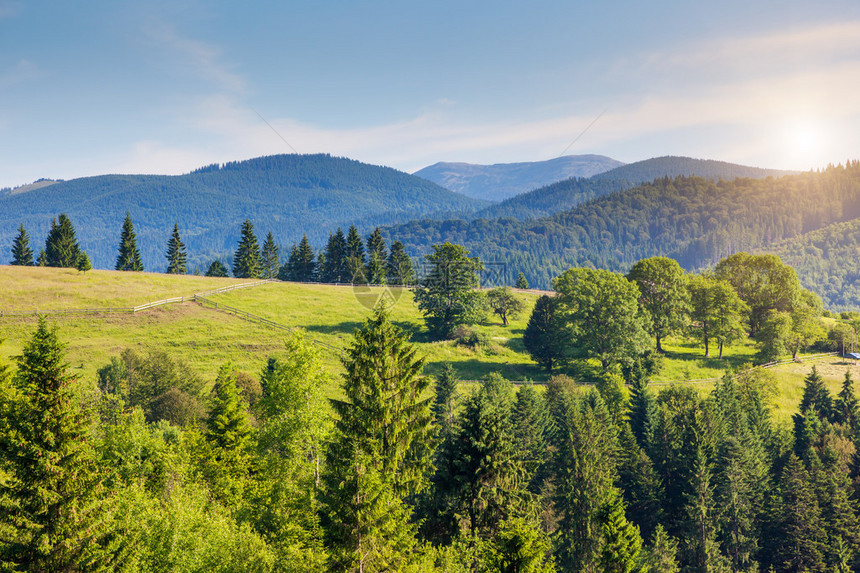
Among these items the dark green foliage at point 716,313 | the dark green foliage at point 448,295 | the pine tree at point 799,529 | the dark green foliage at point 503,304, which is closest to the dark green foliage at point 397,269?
the dark green foliage at point 503,304

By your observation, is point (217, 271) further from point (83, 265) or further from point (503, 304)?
point (503, 304)

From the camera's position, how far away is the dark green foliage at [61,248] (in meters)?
114

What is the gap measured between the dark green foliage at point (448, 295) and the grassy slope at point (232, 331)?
3.58 meters

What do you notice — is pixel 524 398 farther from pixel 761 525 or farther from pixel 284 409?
pixel 284 409

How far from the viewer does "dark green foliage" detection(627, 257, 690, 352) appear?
81125mm

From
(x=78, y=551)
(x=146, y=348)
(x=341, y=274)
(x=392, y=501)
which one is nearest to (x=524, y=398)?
(x=392, y=501)

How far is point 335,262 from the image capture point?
126125mm

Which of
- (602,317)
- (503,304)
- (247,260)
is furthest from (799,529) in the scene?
(247,260)

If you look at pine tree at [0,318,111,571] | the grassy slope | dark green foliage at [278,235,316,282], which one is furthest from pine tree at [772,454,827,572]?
dark green foliage at [278,235,316,282]

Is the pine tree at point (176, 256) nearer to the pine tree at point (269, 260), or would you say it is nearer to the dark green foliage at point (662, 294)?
the pine tree at point (269, 260)

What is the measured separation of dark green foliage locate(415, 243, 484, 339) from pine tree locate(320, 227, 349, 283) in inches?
1750

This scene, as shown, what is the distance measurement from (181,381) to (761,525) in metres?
57.7

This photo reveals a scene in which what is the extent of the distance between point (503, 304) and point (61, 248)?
296 ft

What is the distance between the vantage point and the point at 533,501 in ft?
102
